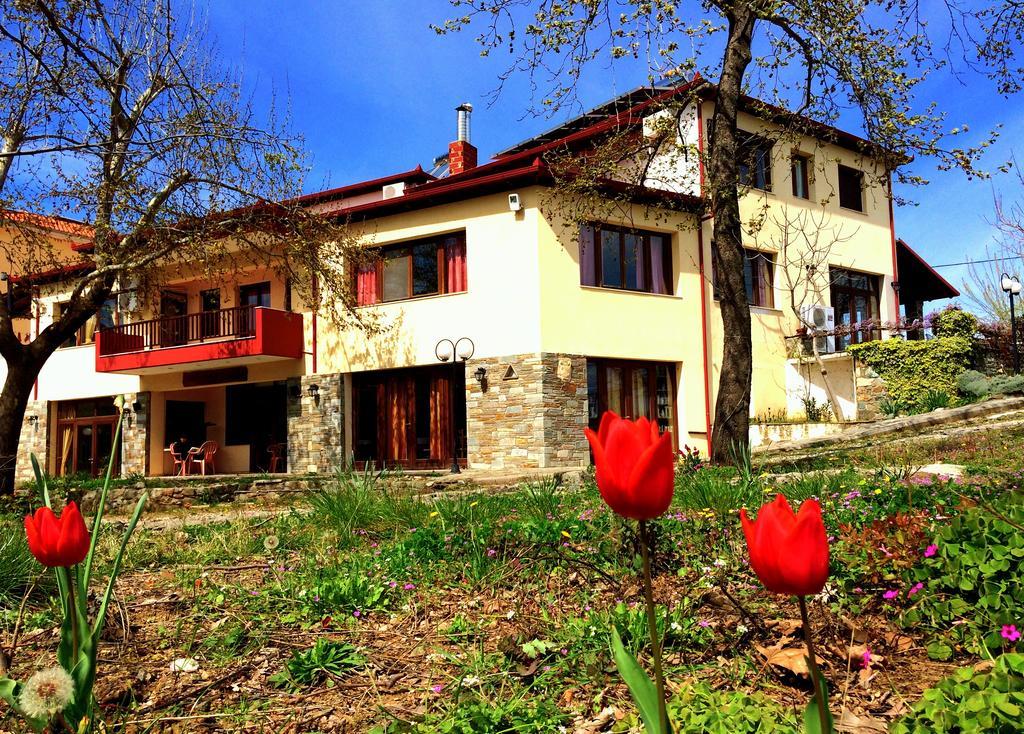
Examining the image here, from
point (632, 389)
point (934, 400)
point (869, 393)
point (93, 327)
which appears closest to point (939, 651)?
point (632, 389)

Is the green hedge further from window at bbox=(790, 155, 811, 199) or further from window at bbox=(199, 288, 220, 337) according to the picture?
window at bbox=(199, 288, 220, 337)

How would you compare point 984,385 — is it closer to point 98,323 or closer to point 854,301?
point 854,301

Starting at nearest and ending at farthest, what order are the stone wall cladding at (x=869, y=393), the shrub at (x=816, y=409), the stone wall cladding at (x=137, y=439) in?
1. the stone wall cladding at (x=869, y=393)
2. the shrub at (x=816, y=409)
3. the stone wall cladding at (x=137, y=439)

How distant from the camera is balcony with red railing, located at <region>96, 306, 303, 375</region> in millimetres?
17172

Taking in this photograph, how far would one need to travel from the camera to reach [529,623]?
296 cm

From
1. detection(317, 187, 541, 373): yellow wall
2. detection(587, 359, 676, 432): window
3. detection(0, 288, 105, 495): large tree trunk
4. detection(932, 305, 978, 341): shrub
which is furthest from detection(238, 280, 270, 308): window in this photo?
detection(932, 305, 978, 341): shrub

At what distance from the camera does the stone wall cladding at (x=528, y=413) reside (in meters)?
14.3

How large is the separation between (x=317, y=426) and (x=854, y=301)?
14403 millimetres

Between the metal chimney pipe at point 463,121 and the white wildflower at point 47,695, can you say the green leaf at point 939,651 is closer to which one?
the white wildflower at point 47,695

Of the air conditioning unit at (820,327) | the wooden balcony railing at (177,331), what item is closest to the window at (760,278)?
the air conditioning unit at (820,327)

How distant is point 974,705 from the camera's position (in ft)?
5.87

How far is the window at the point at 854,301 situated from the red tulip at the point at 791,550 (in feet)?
61.5

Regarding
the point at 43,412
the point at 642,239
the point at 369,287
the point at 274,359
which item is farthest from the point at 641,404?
the point at 43,412

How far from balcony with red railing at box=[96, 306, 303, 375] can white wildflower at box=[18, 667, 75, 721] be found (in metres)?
15.6
